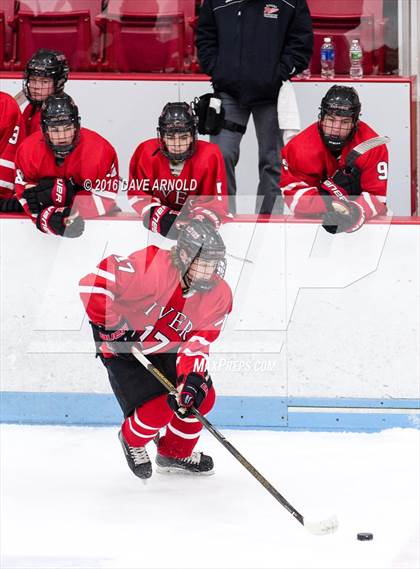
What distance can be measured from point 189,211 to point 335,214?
52cm

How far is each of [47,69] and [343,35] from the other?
1663 millimetres

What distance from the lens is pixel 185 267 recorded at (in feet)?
12.8

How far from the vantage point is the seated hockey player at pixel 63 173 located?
447 cm

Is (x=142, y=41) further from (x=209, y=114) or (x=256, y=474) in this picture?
(x=256, y=474)

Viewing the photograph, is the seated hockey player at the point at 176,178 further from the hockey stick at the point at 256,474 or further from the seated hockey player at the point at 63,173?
the hockey stick at the point at 256,474

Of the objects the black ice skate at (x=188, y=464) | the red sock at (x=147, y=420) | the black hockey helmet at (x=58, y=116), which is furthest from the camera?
the black hockey helmet at (x=58, y=116)

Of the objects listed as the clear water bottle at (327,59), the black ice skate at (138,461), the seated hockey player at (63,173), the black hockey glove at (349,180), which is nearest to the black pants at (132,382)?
the black ice skate at (138,461)

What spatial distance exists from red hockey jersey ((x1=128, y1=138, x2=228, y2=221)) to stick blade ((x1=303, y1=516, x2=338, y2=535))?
4.60 feet

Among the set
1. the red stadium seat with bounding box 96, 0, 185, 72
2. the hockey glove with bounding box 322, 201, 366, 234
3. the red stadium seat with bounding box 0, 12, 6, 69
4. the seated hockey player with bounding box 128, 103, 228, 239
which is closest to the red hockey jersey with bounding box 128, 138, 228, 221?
the seated hockey player with bounding box 128, 103, 228, 239

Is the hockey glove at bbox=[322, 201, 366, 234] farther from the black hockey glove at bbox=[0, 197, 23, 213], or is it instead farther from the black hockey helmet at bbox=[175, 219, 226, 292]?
the black hockey glove at bbox=[0, 197, 23, 213]

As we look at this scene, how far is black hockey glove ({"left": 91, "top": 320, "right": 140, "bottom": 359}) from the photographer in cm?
388

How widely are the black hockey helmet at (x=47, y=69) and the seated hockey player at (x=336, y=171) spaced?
89 cm

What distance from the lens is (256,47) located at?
5.00 meters

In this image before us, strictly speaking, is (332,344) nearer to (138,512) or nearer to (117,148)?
(138,512)
